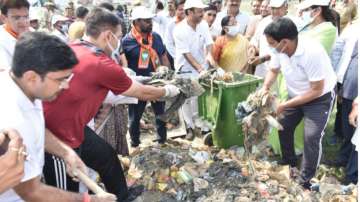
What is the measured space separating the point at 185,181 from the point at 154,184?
0.34m

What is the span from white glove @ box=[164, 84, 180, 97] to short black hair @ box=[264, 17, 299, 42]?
1094 mm

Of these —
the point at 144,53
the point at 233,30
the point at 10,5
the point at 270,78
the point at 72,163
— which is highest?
the point at 10,5

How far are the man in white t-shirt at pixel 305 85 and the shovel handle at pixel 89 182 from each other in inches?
91.5

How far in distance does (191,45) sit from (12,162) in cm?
452

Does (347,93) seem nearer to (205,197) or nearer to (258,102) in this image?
(258,102)

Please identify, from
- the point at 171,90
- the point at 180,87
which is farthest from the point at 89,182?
the point at 180,87

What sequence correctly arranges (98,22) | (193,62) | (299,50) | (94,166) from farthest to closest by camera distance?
(193,62)
(299,50)
(94,166)
(98,22)

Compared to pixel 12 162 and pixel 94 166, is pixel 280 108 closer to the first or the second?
pixel 94 166

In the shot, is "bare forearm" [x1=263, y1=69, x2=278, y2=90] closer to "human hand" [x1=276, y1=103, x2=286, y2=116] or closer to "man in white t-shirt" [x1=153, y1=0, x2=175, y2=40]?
"human hand" [x1=276, y1=103, x2=286, y2=116]

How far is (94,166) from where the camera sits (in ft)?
11.8

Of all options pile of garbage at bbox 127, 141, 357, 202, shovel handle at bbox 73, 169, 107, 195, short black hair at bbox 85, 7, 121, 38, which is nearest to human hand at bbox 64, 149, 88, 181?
shovel handle at bbox 73, 169, 107, 195

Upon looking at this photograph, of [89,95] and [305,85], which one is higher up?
[89,95]

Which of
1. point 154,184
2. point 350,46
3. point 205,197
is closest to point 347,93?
point 350,46

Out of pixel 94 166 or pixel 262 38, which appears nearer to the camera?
pixel 94 166
